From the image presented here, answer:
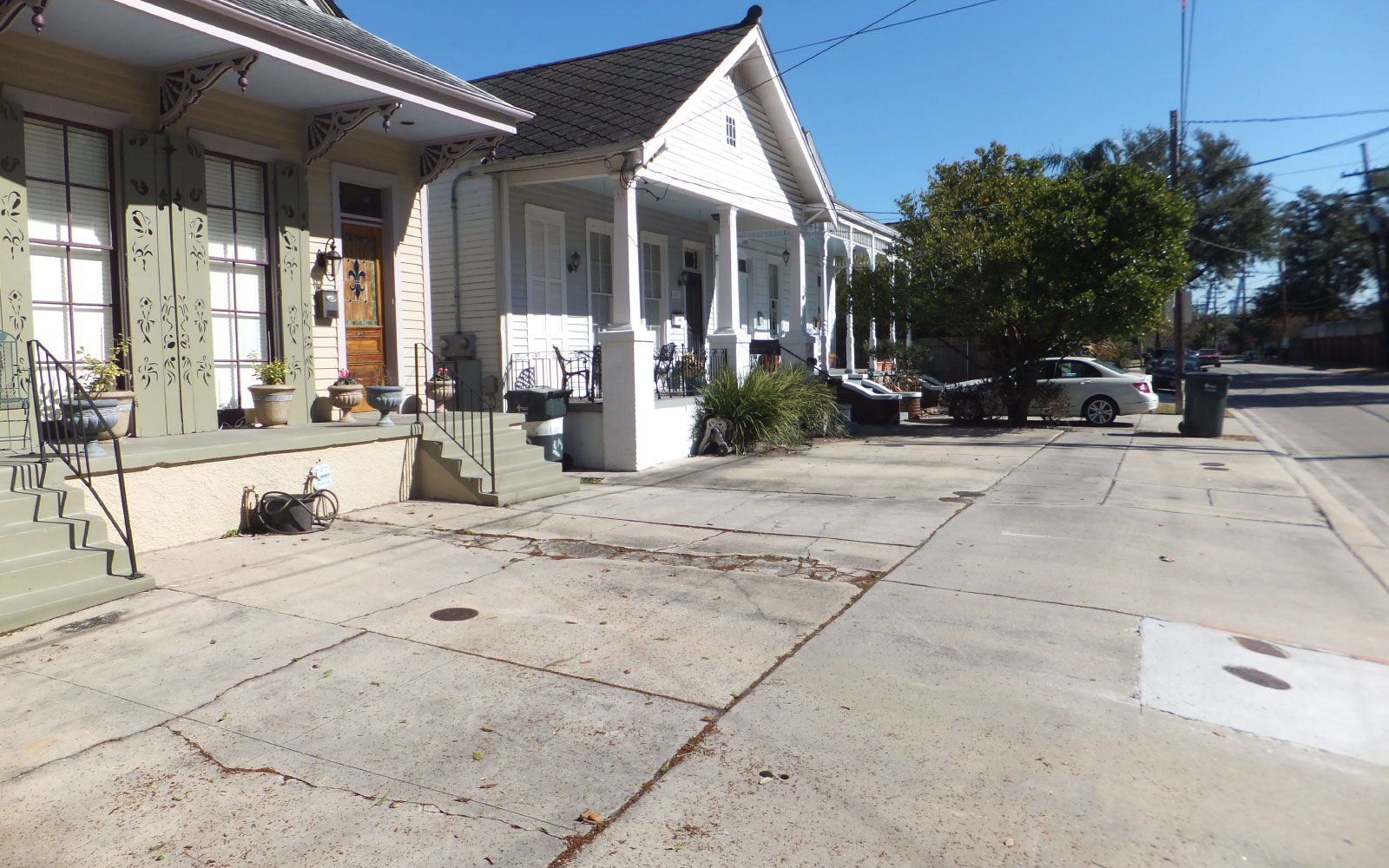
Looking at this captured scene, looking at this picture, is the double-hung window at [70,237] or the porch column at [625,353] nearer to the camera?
the double-hung window at [70,237]

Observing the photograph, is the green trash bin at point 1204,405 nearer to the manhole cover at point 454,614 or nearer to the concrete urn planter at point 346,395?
the concrete urn planter at point 346,395

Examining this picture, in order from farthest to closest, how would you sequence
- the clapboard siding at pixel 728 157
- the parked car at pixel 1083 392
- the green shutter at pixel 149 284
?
the parked car at pixel 1083 392 < the clapboard siding at pixel 728 157 < the green shutter at pixel 149 284

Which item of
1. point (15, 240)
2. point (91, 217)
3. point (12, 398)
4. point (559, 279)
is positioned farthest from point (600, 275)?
point (12, 398)

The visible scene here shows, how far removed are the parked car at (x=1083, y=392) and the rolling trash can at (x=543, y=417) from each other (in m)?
10.2

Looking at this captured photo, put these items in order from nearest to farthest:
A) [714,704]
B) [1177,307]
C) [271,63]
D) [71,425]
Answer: [714,704]
[71,425]
[271,63]
[1177,307]

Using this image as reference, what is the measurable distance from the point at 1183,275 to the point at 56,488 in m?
16.8

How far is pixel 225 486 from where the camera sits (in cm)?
796

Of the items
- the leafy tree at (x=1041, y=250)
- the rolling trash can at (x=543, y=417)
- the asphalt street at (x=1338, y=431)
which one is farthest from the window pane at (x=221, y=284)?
the leafy tree at (x=1041, y=250)

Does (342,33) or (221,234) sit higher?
(342,33)

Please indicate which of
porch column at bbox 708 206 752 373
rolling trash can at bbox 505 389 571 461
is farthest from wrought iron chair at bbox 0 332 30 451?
porch column at bbox 708 206 752 373

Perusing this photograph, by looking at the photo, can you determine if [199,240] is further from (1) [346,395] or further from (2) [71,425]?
(2) [71,425]

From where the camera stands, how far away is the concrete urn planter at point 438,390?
436 inches

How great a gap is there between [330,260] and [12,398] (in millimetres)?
3571

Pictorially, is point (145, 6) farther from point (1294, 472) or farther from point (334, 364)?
point (1294, 472)
